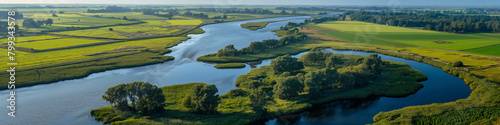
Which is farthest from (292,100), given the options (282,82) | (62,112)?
(62,112)

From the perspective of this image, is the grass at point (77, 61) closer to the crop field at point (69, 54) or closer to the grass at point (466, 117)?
the crop field at point (69, 54)

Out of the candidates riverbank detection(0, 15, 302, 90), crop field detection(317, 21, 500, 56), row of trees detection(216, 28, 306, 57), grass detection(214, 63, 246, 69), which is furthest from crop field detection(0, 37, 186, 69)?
crop field detection(317, 21, 500, 56)

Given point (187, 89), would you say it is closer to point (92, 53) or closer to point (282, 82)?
point (282, 82)

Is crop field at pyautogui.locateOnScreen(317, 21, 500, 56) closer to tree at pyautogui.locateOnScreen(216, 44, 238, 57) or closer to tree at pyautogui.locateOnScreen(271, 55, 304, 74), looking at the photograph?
tree at pyautogui.locateOnScreen(216, 44, 238, 57)

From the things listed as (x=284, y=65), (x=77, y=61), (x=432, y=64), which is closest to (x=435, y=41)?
(x=432, y=64)

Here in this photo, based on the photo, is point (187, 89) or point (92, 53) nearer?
point (187, 89)

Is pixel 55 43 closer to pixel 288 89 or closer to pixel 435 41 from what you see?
pixel 288 89
